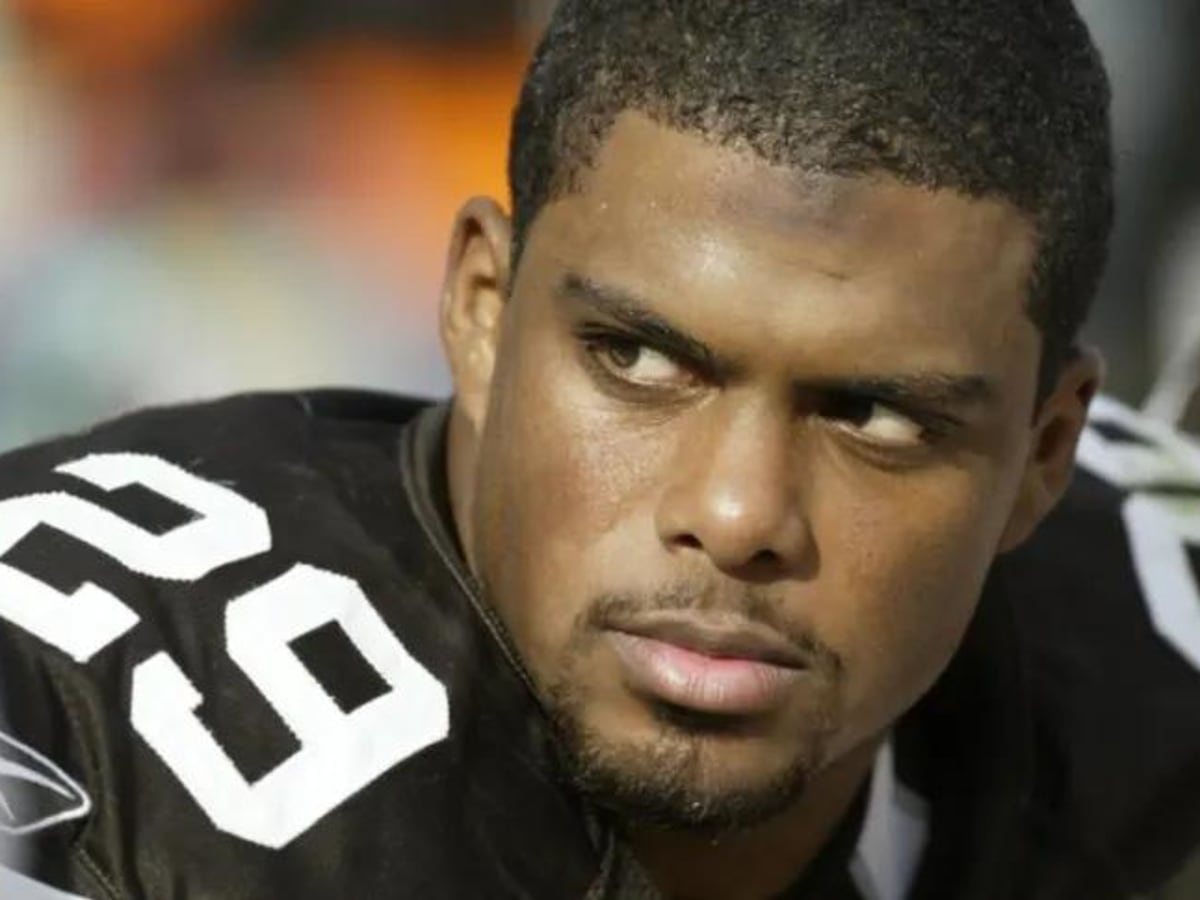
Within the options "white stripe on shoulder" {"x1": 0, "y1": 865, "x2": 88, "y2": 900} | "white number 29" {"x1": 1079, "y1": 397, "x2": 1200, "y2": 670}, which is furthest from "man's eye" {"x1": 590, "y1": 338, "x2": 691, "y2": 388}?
"white number 29" {"x1": 1079, "y1": 397, "x2": 1200, "y2": 670}

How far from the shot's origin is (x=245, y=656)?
3.78ft

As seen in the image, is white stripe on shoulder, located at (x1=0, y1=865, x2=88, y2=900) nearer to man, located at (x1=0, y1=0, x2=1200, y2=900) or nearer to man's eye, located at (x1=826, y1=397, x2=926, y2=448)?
man, located at (x1=0, y1=0, x2=1200, y2=900)

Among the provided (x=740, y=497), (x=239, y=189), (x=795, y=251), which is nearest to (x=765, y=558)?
(x=740, y=497)

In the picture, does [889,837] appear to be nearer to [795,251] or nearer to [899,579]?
[899,579]

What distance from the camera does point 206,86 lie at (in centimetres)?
278

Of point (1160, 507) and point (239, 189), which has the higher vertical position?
point (1160, 507)

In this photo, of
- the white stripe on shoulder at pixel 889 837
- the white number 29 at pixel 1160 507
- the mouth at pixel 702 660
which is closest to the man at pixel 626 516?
the mouth at pixel 702 660

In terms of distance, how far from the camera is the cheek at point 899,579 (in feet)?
3.80

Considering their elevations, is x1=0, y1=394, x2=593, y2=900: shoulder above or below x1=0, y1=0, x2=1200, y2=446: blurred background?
above

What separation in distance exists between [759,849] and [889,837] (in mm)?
124

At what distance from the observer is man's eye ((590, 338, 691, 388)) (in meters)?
1.16

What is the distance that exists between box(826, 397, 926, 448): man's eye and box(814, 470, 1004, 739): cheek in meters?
0.02

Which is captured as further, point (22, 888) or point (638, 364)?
point (638, 364)

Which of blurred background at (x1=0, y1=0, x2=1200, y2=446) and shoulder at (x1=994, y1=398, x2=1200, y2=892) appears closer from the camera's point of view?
shoulder at (x1=994, y1=398, x2=1200, y2=892)
